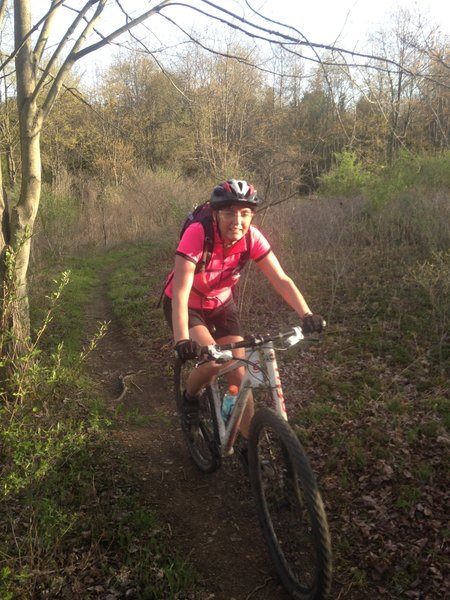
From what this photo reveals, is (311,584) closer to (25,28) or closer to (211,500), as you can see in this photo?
(211,500)

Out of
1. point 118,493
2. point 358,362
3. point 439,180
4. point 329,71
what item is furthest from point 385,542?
point 439,180

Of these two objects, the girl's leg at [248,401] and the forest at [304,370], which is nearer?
the forest at [304,370]

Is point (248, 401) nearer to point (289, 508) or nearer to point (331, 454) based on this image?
point (289, 508)

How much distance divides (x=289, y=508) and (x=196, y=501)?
1.13 metres

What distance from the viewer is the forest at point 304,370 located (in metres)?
2.99

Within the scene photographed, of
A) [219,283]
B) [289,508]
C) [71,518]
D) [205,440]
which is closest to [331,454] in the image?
[205,440]

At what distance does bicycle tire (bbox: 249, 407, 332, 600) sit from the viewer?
2473 mm

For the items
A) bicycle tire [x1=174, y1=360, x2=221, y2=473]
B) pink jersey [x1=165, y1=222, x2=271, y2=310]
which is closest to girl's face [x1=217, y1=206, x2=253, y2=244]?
pink jersey [x1=165, y1=222, x2=271, y2=310]

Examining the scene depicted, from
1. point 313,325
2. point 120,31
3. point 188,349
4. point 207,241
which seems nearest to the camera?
point 188,349

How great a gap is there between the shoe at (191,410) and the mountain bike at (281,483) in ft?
2.49

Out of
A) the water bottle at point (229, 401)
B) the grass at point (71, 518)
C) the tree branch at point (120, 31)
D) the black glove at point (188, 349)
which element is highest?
the tree branch at point (120, 31)

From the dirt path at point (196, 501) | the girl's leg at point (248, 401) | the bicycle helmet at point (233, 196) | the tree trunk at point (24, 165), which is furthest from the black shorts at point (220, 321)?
the tree trunk at point (24, 165)

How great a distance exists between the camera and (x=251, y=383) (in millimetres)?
3146

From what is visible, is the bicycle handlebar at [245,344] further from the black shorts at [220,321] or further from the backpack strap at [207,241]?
the black shorts at [220,321]
